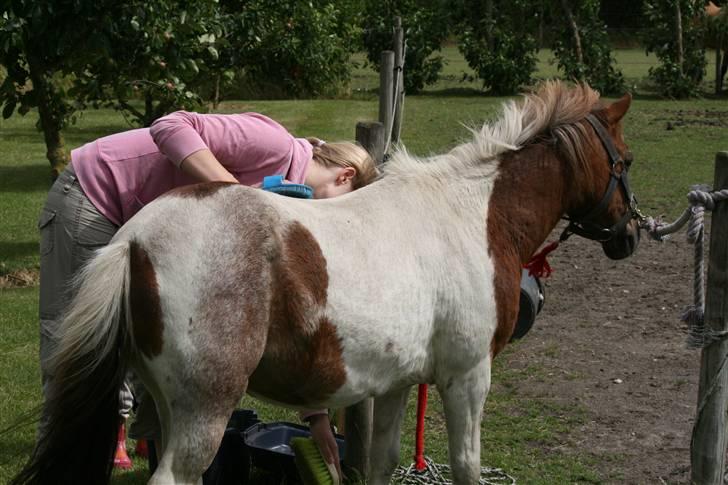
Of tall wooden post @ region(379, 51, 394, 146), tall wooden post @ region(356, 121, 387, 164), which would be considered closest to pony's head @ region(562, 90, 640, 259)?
tall wooden post @ region(356, 121, 387, 164)

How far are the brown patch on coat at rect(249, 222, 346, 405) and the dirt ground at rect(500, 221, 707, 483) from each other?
6.77 feet

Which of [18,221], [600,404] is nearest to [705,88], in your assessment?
[18,221]

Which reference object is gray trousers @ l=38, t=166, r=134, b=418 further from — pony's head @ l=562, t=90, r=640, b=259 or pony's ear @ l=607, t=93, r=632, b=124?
pony's ear @ l=607, t=93, r=632, b=124

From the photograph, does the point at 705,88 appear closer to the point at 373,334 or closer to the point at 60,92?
the point at 60,92

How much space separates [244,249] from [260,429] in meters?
1.87

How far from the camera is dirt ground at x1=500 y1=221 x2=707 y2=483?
15.7ft

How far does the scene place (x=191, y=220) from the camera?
9.37 feet

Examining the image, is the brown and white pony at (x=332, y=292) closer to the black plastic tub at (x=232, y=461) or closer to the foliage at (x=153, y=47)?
the black plastic tub at (x=232, y=461)

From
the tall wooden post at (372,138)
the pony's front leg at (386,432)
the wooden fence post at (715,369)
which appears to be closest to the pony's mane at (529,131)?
the wooden fence post at (715,369)

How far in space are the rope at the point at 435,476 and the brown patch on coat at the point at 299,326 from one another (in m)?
1.44

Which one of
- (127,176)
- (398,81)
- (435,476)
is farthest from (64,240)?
(398,81)

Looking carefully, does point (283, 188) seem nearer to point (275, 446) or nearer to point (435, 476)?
point (275, 446)

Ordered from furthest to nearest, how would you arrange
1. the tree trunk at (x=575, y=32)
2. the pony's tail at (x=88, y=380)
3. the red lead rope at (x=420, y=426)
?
the tree trunk at (x=575, y=32), the red lead rope at (x=420, y=426), the pony's tail at (x=88, y=380)

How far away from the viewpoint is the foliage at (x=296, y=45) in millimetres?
11845
